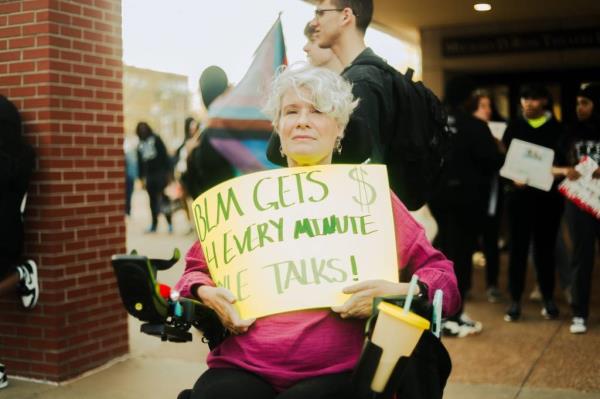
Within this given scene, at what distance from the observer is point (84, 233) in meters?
5.05

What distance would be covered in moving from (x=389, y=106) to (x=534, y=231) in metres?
3.97

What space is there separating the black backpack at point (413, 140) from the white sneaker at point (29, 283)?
2.45 meters

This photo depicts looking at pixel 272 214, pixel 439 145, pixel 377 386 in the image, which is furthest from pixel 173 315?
pixel 439 145

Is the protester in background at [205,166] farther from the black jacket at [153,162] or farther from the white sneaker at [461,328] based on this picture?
the black jacket at [153,162]

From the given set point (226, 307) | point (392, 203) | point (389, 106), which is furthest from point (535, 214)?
point (226, 307)

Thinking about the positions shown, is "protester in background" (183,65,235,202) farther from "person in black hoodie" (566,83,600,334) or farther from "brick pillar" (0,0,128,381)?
"person in black hoodie" (566,83,600,334)

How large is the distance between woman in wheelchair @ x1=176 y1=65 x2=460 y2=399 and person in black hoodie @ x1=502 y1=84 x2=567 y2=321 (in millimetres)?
4367

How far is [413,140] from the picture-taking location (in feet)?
11.2

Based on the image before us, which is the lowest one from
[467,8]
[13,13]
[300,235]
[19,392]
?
[19,392]

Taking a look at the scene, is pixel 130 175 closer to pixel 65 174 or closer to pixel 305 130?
pixel 65 174

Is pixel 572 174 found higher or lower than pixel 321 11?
lower

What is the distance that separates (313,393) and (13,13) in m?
3.55

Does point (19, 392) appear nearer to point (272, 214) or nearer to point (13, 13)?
point (13, 13)

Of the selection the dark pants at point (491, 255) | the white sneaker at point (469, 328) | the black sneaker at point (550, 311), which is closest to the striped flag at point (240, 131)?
the white sneaker at point (469, 328)
